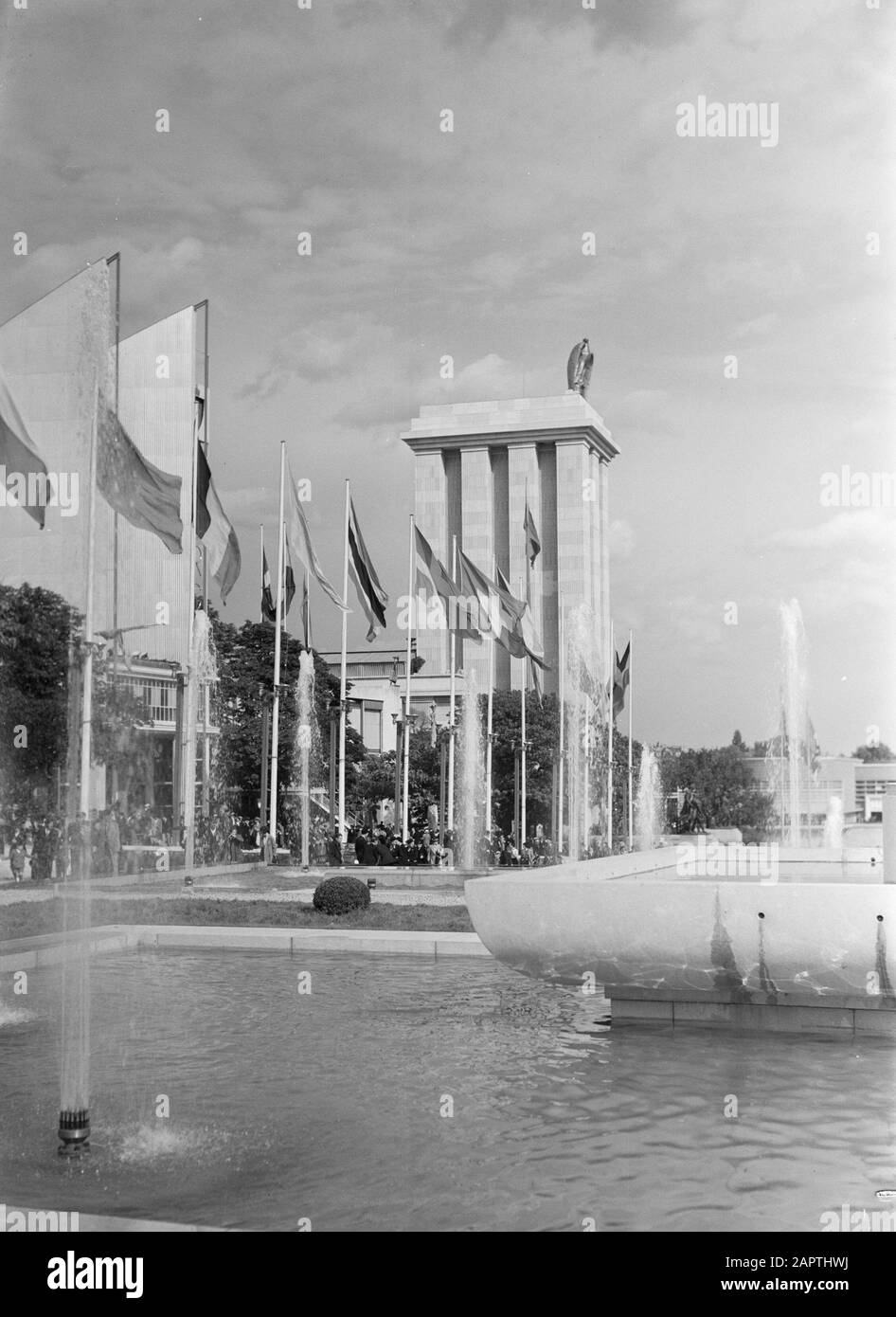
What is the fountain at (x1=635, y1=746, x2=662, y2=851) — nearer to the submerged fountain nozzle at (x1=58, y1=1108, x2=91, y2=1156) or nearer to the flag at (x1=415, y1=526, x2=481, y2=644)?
the flag at (x1=415, y1=526, x2=481, y2=644)

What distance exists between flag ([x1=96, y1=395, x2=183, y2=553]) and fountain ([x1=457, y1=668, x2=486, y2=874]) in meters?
17.7

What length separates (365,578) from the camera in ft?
104

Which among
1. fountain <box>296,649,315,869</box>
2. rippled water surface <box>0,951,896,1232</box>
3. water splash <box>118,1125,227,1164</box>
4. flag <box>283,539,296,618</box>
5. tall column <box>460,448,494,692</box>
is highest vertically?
tall column <box>460,448,494,692</box>

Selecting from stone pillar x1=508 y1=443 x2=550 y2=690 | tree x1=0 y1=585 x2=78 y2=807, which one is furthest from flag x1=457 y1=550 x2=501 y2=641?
stone pillar x1=508 y1=443 x2=550 y2=690

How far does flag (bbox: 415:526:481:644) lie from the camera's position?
112 feet

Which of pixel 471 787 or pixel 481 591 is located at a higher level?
pixel 481 591

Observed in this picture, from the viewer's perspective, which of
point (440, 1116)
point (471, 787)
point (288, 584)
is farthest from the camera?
point (471, 787)

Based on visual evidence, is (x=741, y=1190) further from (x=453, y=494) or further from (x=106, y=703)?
(x=453, y=494)

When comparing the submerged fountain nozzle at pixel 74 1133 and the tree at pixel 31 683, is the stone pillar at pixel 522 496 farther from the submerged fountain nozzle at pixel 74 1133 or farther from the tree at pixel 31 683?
the submerged fountain nozzle at pixel 74 1133

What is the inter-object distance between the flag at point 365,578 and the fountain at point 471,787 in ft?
25.2

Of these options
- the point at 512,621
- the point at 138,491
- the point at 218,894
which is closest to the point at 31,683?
the point at 218,894

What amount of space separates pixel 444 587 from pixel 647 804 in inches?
906

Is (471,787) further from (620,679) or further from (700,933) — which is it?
(700,933)
